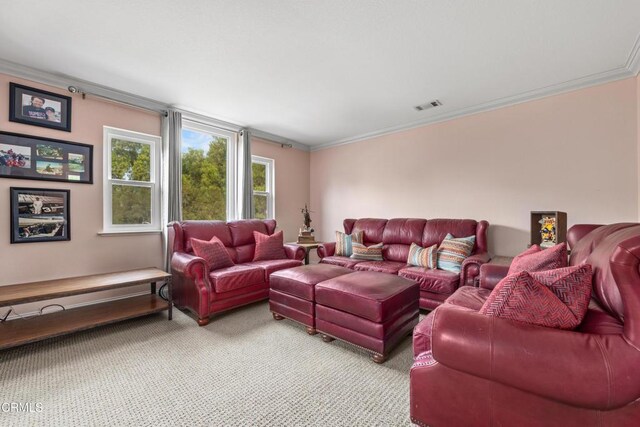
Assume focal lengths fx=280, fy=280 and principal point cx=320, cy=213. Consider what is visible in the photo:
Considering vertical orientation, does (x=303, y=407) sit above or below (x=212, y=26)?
below

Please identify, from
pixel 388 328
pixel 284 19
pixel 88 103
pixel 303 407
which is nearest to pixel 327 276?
pixel 388 328

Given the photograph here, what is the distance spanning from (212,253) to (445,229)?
298 cm

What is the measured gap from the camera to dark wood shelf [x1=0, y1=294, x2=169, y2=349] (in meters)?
2.26

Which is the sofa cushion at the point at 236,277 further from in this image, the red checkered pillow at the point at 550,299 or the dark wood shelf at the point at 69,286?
the red checkered pillow at the point at 550,299

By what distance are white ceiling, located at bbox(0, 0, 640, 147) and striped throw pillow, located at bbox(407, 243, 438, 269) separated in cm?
190

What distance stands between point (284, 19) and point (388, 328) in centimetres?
247

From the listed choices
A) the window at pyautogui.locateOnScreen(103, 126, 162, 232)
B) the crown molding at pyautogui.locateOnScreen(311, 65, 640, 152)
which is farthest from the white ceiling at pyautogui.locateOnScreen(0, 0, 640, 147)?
the window at pyautogui.locateOnScreen(103, 126, 162, 232)

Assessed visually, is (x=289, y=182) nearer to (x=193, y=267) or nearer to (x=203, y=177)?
(x=203, y=177)

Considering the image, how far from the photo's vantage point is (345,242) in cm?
423

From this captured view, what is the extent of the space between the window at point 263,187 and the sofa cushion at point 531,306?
430cm

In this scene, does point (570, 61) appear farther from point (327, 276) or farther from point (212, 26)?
point (212, 26)

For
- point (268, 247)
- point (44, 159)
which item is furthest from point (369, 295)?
point (44, 159)

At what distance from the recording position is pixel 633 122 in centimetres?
283

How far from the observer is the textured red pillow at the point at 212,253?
10.6ft
